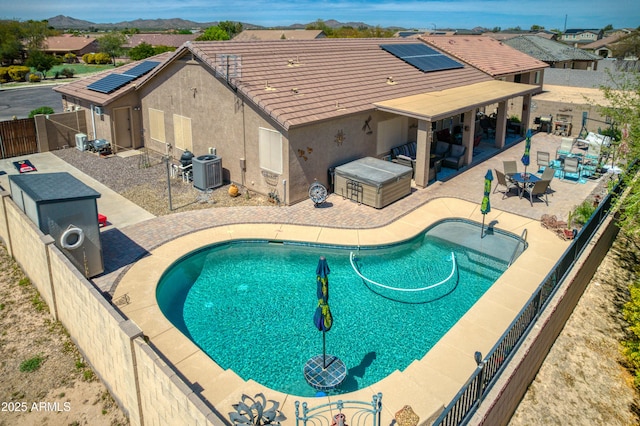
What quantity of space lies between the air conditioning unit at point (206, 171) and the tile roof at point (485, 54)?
19.2m

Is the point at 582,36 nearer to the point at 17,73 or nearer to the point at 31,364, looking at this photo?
the point at 17,73

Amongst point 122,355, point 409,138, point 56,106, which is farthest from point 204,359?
point 56,106

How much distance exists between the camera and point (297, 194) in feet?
62.1

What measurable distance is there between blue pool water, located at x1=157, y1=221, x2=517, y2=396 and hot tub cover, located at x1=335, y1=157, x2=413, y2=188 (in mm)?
2792

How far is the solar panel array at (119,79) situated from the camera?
25.8 metres

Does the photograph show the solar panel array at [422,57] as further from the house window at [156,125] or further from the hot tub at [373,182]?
the house window at [156,125]

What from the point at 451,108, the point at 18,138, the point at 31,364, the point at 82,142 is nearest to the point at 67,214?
the point at 31,364

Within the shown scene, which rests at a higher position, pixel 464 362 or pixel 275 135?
pixel 275 135

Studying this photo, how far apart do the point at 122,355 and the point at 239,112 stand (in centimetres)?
1309

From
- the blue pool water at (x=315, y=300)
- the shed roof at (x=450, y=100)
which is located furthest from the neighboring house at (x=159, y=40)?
the blue pool water at (x=315, y=300)

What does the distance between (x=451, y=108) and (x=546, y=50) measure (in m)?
31.3

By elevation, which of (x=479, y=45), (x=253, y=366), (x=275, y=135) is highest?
(x=479, y=45)

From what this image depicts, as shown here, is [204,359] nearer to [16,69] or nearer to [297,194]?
[297,194]

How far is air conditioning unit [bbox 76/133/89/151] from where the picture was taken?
25.9 metres
